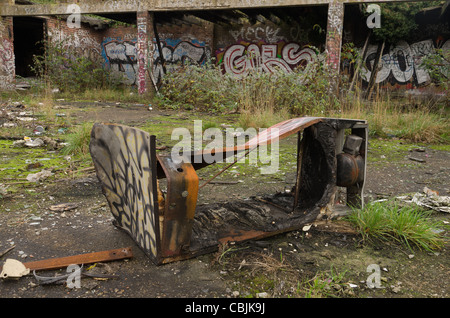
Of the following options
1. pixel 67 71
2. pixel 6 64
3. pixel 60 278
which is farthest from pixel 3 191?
pixel 6 64

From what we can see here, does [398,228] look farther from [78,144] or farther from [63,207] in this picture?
[78,144]

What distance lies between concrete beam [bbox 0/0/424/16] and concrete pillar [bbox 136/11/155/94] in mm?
308

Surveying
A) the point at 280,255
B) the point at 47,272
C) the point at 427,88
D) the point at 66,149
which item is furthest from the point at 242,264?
the point at 427,88

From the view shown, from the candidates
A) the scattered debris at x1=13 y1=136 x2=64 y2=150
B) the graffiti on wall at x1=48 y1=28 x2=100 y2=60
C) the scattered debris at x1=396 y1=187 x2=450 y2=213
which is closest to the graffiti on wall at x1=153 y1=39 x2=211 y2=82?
the graffiti on wall at x1=48 y1=28 x2=100 y2=60

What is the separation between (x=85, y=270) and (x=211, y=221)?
0.90m

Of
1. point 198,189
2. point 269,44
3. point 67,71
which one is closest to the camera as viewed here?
point 198,189

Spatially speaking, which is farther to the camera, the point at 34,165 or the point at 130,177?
the point at 34,165

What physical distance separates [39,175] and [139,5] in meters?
8.44

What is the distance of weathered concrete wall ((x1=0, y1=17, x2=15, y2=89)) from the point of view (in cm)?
1209

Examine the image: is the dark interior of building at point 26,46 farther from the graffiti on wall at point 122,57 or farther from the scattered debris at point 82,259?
the scattered debris at point 82,259

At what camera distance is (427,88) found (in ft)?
36.9

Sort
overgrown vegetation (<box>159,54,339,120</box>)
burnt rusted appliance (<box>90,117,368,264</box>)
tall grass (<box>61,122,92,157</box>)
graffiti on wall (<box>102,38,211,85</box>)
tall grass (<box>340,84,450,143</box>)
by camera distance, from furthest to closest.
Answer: graffiti on wall (<box>102,38,211,85</box>)
overgrown vegetation (<box>159,54,339,120</box>)
tall grass (<box>340,84,450,143</box>)
tall grass (<box>61,122,92,157</box>)
burnt rusted appliance (<box>90,117,368,264</box>)

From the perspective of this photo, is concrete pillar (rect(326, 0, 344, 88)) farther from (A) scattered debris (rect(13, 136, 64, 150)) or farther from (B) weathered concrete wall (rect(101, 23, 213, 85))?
(A) scattered debris (rect(13, 136, 64, 150))

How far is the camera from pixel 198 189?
7.84 feet
